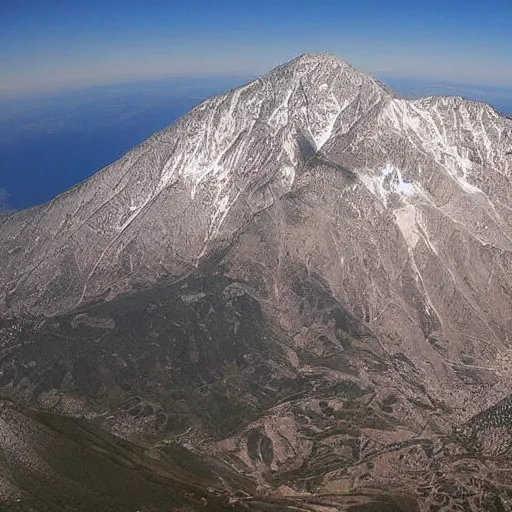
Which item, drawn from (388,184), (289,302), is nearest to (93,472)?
(289,302)

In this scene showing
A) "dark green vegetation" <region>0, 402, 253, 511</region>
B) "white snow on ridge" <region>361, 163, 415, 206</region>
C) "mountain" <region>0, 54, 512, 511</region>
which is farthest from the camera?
"white snow on ridge" <region>361, 163, 415, 206</region>

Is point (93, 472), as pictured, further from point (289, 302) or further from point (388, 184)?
point (388, 184)

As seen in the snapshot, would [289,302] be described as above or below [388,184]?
below

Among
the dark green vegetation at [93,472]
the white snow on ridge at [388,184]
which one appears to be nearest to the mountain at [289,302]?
the white snow on ridge at [388,184]

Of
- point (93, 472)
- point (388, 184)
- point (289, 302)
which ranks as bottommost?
point (93, 472)

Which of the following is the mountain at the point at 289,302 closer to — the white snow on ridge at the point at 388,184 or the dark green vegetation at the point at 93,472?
the white snow on ridge at the point at 388,184

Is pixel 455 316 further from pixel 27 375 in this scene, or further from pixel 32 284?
pixel 32 284

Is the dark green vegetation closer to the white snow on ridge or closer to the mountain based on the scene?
the mountain

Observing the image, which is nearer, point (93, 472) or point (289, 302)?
point (93, 472)

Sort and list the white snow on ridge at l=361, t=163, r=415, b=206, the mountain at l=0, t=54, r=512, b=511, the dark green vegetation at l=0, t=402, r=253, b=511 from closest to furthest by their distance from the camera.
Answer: the dark green vegetation at l=0, t=402, r=253, b=511, the mountain at l=0, t=54, r=512, b=511, the white snow on ridge at l=361, t=163, r=415, b=206

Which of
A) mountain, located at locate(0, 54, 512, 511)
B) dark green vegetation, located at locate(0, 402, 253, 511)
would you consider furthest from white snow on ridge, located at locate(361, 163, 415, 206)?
dark green vegetation, located at locate(0, 402, 253, 511)
